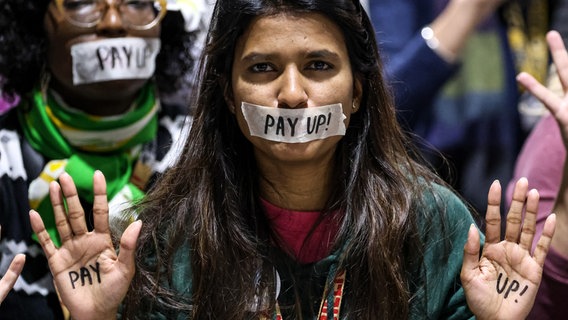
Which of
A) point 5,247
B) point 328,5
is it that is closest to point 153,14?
point 5,247

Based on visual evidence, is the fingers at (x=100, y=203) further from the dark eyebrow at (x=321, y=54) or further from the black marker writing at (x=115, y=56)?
the black marker writing at (x=115, y=56)

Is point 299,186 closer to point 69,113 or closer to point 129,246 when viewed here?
point 129,246

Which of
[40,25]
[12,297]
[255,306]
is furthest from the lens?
[40,25]

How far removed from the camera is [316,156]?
3.09 m

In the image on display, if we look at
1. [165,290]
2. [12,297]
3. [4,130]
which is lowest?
[12,297]

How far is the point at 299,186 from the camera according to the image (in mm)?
3186

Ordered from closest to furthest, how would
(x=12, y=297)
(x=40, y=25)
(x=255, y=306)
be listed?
1. (x=255, y=306)
2. (x=12, y=297)
3. (x=40, y=25)

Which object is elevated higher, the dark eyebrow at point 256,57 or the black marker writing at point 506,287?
the dark eyebrow at point 256,57

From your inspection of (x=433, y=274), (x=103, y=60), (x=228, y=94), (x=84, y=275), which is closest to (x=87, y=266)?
(x=84, y=275)

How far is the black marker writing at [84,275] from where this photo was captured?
2.93 m

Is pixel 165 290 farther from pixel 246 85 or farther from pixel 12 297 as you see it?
pixel 12 297

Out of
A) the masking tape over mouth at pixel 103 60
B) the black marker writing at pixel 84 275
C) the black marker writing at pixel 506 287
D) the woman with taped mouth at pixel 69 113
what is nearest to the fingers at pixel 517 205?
the black marker writing at pixel 506 287

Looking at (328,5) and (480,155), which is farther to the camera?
(480,155)

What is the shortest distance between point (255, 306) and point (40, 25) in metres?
1.53
